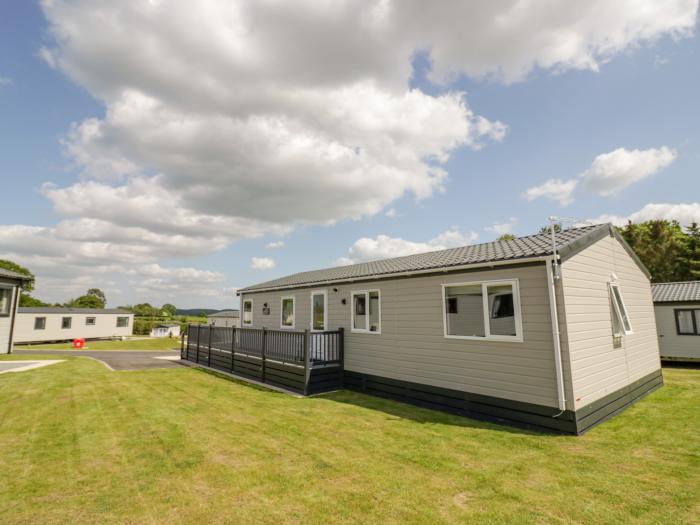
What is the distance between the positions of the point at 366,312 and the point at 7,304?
18.9 metres

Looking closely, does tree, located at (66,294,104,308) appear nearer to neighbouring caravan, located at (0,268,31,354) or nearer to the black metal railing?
neighbouring caravan, located at (0,268,31,354)

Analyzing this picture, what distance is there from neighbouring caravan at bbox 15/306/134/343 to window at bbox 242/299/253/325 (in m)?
28.4

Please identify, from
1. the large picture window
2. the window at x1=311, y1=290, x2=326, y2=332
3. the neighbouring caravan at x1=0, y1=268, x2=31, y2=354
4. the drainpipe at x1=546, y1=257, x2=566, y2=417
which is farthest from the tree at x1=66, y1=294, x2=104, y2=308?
the drainpipe at x1=546, y1=257, x2=566, y2=417

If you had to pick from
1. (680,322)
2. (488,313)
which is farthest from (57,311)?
(680,322)

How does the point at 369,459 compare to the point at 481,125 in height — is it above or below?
below

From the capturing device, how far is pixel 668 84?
9.59 meters

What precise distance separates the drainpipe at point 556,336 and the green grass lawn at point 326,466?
0.78 m

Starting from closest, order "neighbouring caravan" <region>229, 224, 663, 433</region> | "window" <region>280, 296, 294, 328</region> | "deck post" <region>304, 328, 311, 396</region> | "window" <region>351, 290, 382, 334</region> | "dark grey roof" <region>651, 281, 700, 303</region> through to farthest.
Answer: "neighbouring caravan" <region>229, 224, 663, 433</region> < "deck post" <region>304, 328, 311, 396</region> < "window" <region>351, 290, 382, 334</region> < "window" <region>280, 296, 294, 328</region> < "dark grey roof" <region>651, 281, 700, 303</region>

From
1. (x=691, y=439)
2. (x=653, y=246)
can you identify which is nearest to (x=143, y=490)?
(x=691, y=439)

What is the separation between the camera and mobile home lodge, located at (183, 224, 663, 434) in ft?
21.9

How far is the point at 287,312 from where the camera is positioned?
14.4 m

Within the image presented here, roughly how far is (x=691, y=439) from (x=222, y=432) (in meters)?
8.79

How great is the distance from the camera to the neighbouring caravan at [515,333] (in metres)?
6.63

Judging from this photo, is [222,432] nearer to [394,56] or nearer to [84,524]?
[84,524]
